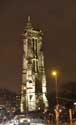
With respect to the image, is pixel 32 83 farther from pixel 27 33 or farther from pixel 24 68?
pixel 27 33

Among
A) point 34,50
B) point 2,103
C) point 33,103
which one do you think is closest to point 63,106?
point 33,103

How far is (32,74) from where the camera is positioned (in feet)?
516

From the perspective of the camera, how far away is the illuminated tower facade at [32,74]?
15650cm

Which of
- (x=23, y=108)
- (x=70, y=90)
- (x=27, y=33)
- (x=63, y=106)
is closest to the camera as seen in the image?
(x=63, y=106)

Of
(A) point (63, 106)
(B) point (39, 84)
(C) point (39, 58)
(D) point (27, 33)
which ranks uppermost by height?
(D) point (27, 33)

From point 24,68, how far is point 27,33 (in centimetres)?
1540

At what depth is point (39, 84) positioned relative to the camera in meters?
160

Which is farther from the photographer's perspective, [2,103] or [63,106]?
[2,103]

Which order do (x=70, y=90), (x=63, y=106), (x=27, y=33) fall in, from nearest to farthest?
1. (x=63, y=106)
2. (x=70, y=90)
3. (x=27, y=33)

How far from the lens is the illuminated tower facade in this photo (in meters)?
156

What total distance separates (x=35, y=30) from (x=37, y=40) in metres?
5.18

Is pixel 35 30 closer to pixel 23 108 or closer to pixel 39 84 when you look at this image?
pixel 39 84

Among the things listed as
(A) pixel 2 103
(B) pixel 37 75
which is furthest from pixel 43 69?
(A) pixel 2 103

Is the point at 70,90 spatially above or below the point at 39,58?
below
